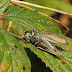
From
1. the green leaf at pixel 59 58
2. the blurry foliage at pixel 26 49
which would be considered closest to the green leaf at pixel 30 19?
the blurry foliage at pixel 26 49

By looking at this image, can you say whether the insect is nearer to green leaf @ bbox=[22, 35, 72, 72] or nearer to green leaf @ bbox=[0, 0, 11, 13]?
green leaf @ bbox=[22, 35, 72, 72]

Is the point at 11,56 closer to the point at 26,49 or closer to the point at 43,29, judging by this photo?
the point at 26,49

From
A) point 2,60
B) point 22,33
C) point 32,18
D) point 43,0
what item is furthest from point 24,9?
point 43,0

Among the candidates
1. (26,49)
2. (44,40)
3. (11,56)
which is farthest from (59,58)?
(11,56)

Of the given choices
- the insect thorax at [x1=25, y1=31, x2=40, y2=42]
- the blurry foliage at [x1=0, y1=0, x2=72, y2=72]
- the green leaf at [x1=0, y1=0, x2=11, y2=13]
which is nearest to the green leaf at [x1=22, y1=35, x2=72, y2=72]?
the blurry foliage at [x1=0, y1=0, x2=72, y2=72]

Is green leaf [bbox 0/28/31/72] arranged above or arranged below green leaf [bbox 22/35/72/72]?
above
